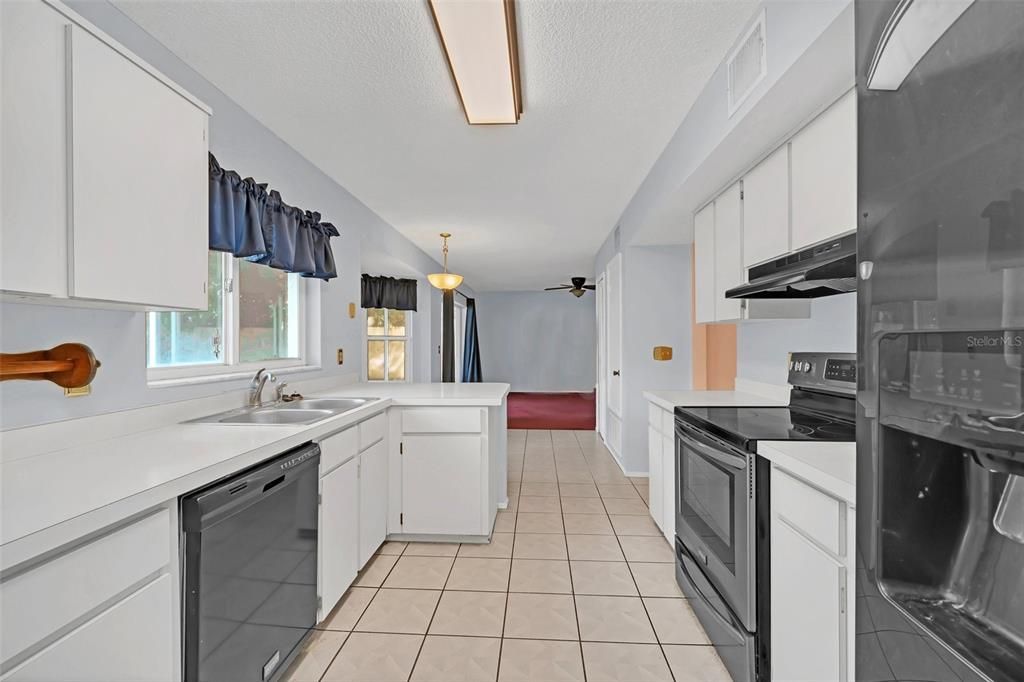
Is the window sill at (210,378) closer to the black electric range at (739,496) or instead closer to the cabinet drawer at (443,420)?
the cabinet drawer at (443,420)

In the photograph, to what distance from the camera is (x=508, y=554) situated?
279 centimetres

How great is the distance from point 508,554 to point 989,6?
9.19ft

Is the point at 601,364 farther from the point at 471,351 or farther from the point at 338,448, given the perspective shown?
the point at 471,351

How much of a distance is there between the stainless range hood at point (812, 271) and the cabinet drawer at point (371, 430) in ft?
6.37

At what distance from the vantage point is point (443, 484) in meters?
2.91

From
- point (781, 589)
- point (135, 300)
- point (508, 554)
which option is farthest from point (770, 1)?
point (508, 554)

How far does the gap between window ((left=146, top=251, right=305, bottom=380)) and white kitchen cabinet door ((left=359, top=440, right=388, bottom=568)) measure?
801mm

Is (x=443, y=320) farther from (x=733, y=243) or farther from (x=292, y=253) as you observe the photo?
(x=733, y=243)

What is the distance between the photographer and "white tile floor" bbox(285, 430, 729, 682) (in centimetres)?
181

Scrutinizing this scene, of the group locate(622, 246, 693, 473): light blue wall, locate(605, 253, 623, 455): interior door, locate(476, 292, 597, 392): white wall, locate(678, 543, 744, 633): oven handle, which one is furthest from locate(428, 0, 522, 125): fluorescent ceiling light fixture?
locate(476, 292, 597, 392): white wall

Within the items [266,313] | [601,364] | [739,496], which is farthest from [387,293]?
[739,496]

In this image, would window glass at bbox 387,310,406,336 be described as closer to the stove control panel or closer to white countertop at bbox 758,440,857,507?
the stove control panel

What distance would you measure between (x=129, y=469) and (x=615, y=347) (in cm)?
431

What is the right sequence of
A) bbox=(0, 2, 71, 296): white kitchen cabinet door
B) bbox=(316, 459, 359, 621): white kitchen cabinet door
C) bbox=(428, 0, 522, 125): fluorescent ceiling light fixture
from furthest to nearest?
1. bbox=(316, 459, 359, 621): white kitchen cabinet door
2. bbox=(428, 0, 522, 125): fluorescent ceiling light fixture
3. bbox=(0, 2, 71, 296): white kitchen cabinet door
